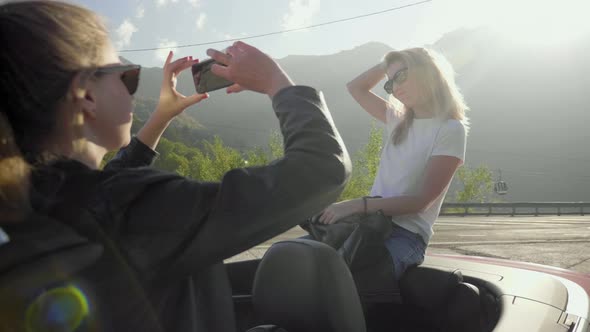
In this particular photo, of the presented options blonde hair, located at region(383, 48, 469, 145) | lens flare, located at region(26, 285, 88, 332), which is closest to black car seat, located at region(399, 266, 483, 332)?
blonde hair, located at region(383, 48, 469, 145)

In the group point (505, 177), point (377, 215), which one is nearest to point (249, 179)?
point (377, 215)

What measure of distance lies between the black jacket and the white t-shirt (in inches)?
50.6

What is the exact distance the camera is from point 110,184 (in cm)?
85

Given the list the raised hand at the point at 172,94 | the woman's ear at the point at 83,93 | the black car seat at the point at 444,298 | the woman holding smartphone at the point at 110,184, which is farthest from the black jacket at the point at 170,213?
the black car seat at the point at 444,298

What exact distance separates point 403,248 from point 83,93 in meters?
1.45

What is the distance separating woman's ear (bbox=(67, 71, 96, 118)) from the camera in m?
0.91

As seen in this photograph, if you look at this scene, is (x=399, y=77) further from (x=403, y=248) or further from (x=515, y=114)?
(x=515, y=114)

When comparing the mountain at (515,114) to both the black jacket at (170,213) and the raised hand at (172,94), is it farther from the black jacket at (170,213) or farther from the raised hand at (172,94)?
the black jacket at (170,213)

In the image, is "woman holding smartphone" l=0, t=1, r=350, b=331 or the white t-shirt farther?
the white t-shirt

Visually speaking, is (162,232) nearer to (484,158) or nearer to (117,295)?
(117,295)

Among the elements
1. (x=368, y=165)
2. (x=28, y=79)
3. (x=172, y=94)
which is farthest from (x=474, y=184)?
(x=28, y=79)

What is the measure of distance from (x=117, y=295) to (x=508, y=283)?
A: 52.9 inches

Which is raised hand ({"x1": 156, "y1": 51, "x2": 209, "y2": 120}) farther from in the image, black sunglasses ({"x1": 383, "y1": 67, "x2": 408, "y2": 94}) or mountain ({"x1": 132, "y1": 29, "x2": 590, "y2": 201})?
mountain ({"x1": 132, "y1": 29, "x2": 590, "y2": 201})

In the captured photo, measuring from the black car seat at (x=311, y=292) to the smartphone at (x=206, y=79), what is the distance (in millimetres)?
465
